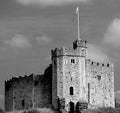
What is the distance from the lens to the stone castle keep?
273 feet

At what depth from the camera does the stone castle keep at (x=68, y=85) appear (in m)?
83.2

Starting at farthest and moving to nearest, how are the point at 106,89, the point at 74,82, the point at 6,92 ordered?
the point at 6,92, the point at 106,89, the point at 74,82

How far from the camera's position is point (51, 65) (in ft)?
283

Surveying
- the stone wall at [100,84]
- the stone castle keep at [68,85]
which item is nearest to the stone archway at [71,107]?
the stone castle keep at [68,85]

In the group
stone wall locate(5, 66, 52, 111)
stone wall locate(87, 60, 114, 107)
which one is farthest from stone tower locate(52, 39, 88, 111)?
stone wall locate(5, 66, 52, 111)

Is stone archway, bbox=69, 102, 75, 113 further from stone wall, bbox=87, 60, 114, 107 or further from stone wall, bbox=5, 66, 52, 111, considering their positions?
stone wall, bbox=87, 60, 114, 107

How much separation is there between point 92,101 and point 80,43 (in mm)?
8237

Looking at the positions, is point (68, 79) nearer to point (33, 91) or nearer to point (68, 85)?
point (68, 85)

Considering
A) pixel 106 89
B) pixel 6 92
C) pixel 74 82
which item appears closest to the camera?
pixel 74 82

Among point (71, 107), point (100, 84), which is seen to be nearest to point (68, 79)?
point (71, 107)

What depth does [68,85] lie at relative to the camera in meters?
83.2

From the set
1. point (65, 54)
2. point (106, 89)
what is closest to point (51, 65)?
point (65, 54)

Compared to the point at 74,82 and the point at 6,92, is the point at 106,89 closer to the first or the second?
the point at 74,82

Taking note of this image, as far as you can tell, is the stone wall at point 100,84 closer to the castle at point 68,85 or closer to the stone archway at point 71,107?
the castle at point 68,85
